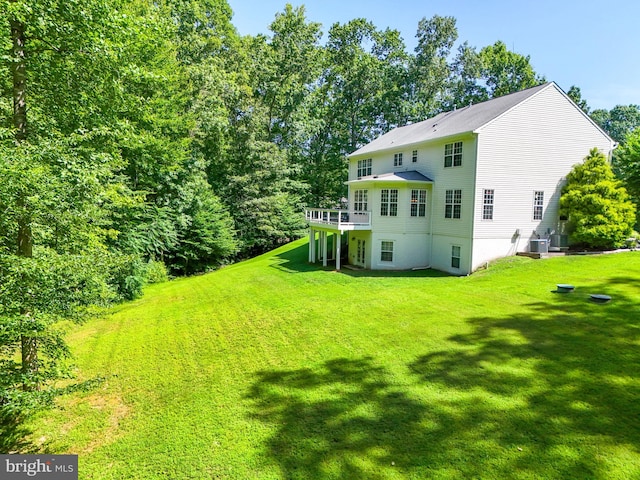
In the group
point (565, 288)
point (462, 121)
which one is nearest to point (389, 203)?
point (462, 121)

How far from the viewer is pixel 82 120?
877 centimetres

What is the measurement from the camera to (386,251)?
20797 millimetres

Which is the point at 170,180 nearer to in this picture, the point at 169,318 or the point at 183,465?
the point at 169,318

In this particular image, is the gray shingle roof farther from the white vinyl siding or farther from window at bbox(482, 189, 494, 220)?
window at bbox(482, 189, 494, 220)

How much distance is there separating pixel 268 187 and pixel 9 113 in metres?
24.5

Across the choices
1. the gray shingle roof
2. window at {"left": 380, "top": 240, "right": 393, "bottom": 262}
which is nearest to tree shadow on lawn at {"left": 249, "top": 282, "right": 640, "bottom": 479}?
window at {"left": 380, "top": 240, "right": 393, "bottom": 262}

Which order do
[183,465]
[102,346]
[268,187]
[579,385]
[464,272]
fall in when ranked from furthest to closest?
[268,187], [464,272], [102,346], [579,385], [183,465]

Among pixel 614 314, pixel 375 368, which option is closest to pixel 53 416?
pixel 375 368

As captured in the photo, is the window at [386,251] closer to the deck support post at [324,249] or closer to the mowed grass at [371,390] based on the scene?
the deck support post at [324,249]

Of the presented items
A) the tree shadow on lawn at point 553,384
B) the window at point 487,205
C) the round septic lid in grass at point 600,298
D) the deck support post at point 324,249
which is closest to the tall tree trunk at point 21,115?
the tree shadow on lawn at point 553,384

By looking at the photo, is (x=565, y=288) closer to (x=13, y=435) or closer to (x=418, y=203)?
(x=418, y=203)

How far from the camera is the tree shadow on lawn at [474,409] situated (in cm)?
545

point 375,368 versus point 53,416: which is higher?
point 375,368

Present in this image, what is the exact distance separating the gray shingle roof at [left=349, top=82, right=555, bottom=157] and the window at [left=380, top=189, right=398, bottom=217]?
3504 mm
